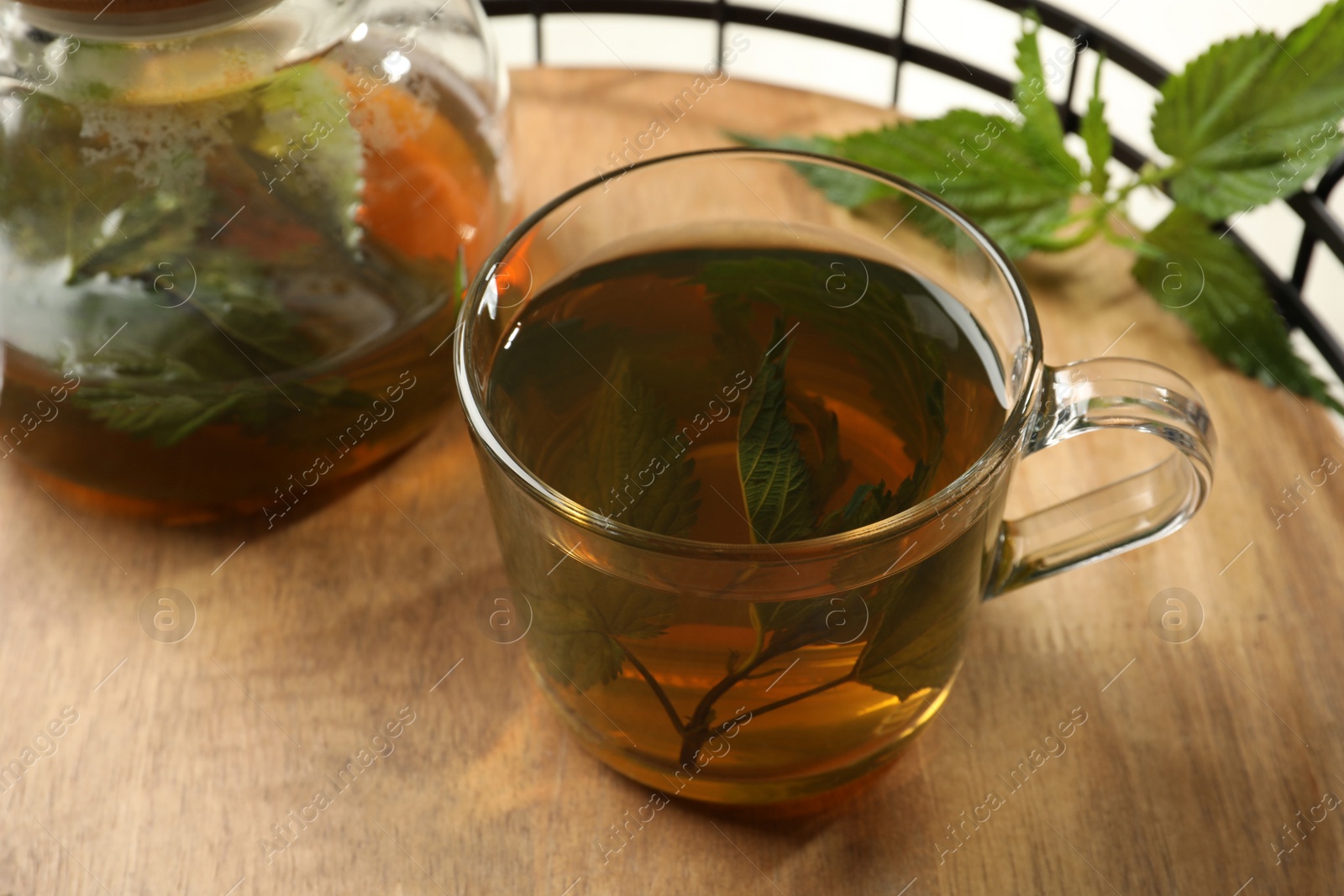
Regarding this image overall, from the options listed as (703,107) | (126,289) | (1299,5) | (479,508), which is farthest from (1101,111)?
(1299,5)

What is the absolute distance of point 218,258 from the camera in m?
0.63

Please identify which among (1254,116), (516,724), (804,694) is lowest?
(516,724)

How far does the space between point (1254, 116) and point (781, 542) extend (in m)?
0.46

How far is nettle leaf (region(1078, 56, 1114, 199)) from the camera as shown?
0.75 metres

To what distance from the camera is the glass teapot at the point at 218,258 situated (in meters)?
0.60

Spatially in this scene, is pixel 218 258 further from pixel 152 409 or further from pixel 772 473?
pixel 772 473

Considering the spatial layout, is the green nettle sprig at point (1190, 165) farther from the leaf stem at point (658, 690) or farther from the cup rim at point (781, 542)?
the leaf stem at point (658, 690)

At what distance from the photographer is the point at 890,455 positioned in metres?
0.54

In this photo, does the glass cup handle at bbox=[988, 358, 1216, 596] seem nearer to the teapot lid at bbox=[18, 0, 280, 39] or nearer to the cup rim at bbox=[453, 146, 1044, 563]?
the cup rim at bbox=[453, 146, 1044, 563]

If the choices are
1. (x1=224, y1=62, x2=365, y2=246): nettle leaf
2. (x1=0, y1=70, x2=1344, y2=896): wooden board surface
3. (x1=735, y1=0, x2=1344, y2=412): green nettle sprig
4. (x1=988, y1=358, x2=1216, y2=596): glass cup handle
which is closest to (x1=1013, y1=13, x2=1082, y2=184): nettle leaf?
(x1=735, y1=0, x2=1344, y2=412): green nettle sprig

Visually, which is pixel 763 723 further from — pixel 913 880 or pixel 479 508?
pixel 479 508

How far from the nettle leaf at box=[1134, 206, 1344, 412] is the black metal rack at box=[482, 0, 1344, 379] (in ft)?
0.10

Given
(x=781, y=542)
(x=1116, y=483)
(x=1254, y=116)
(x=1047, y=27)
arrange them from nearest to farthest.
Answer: (x=781, y=542) < (x=1116, y=483) < (x=1254, y=116) < (x=1047, y=27)

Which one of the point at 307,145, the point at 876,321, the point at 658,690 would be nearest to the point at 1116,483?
the point at 876,321
